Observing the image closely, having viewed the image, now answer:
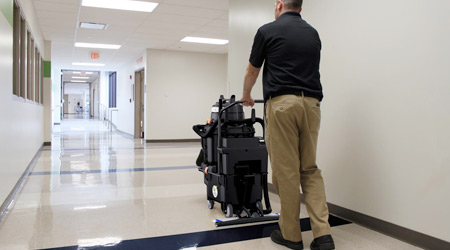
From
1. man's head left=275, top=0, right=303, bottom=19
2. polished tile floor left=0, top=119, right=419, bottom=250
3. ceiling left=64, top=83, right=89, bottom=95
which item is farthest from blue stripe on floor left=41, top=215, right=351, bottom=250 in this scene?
ceiling left=64, top=83, right=89, bottom=95

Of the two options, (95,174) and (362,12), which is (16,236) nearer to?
(95,174)

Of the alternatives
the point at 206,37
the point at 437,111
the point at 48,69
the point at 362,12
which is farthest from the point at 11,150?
the point at 48,69

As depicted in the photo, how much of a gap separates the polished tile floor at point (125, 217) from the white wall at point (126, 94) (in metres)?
6.47

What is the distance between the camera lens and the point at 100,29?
7438mm

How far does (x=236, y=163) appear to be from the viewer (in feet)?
8.94

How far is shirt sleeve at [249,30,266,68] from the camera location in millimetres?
2250

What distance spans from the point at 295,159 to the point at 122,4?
4554mm

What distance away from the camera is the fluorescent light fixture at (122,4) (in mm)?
5531

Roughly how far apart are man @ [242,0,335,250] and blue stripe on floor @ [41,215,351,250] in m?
0.26

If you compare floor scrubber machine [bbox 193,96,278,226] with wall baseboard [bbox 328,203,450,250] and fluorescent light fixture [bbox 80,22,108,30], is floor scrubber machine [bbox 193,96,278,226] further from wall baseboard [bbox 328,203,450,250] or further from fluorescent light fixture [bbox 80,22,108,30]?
fluorescent light fixture [bbox 80,22,108,30]

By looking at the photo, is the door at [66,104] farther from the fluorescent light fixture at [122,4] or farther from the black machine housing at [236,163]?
the black machine housing at [236,163]

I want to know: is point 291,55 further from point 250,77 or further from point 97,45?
point 97,45

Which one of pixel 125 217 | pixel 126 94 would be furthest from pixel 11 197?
pixel 126 94

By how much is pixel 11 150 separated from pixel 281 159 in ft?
8.68
